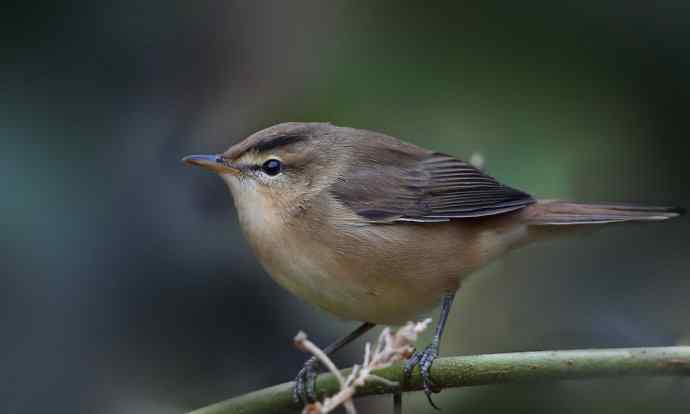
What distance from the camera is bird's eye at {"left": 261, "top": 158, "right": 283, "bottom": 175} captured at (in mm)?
3277

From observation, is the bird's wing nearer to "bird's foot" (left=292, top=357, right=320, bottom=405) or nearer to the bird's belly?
the bird's belly

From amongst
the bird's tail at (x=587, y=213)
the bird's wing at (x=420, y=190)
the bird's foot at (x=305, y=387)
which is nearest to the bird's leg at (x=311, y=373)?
the bird's foot at (x=305, y=387)

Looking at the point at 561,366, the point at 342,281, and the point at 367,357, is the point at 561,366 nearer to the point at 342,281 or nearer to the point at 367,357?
the point at 367,357

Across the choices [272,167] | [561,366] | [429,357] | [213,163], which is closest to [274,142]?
[272,167]

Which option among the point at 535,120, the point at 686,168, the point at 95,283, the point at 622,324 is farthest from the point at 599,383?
the point at 95,283

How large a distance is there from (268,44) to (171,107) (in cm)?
51

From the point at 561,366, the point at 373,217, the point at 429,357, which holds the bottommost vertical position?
the point at 429,357

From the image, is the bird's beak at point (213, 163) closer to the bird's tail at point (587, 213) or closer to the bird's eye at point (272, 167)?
the bird's eye at point (272, 167)

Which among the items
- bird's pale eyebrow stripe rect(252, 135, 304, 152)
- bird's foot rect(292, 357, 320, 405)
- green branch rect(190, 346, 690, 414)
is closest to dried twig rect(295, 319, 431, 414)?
green branch rect(190, 346, 690, 414)

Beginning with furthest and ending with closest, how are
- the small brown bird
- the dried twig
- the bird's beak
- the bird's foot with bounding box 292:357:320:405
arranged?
the small brown bird → the bird's beak → the bird's foot with bounding box 292:357:320:405 → the dried twig

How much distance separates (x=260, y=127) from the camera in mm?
3611

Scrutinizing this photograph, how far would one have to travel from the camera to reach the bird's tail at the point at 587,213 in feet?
10.9

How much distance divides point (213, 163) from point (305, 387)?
845 millimetres

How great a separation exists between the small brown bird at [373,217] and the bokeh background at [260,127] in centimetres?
15
